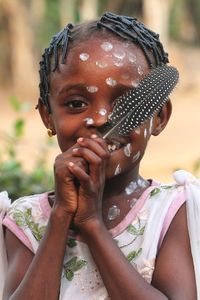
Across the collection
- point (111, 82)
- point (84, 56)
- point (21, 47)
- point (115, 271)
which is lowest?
point (115, 271)

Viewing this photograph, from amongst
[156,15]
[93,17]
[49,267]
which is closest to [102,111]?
[49,267]

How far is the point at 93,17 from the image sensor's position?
17172 mm

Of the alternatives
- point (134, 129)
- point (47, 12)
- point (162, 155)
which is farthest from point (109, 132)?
point (47, 12)

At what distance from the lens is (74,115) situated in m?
2.31

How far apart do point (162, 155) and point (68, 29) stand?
13066 mm

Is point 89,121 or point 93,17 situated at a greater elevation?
point 93,17

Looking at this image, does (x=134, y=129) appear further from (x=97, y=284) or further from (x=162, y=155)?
(x=162, y=155)

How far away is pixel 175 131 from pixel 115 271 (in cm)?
1578

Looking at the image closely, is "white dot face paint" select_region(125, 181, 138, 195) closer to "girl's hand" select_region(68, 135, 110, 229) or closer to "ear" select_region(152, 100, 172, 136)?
"ear" select_region(152, 100, 172, 136)

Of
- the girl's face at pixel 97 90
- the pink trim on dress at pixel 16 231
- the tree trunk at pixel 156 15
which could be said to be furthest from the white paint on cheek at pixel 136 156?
the tree trunk at pixel 156 15

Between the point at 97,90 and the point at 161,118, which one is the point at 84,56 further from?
the point at 161,118

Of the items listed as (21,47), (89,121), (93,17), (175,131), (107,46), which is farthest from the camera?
(21,47)

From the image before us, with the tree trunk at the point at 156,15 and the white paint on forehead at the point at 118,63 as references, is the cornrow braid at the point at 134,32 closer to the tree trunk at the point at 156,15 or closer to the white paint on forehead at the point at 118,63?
the white paint on forehead at the point at 118,63

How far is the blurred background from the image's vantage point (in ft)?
51.2
